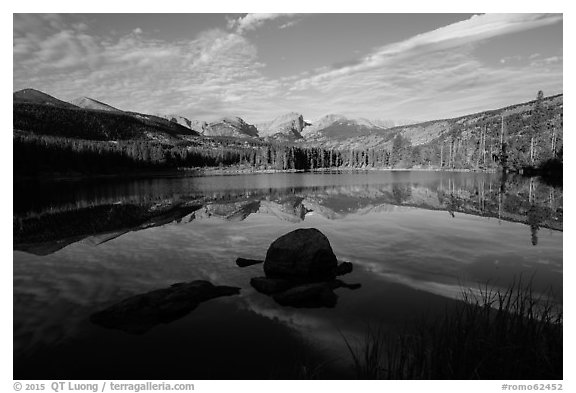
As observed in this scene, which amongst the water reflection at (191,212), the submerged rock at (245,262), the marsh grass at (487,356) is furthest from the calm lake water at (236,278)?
the marsh grass at (487,356)

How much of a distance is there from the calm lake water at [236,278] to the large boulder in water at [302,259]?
0.97 metres

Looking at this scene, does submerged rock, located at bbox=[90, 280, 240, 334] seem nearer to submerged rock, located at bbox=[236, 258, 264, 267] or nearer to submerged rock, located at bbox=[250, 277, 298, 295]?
submerged rock, located at bbox=[250, 277, 298, 295]

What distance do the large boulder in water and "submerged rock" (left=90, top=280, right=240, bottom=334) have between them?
3322 millimetres

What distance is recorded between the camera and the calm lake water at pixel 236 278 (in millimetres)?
10711

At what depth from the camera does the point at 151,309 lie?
530 inches

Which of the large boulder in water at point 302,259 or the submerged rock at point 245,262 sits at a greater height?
the large boulder in water at point 302,259

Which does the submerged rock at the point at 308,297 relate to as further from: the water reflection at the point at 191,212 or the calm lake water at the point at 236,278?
the water reflection at the point at 191,212

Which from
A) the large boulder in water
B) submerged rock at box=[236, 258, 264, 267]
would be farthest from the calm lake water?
the large boulder in water

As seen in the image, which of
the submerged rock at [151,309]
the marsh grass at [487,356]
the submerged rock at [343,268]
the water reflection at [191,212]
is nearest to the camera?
the marsh grass at [487,356]

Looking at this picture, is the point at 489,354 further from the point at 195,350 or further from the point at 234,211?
the point at 234,211

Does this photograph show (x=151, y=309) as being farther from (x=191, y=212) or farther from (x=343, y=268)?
(x=191, y=212)

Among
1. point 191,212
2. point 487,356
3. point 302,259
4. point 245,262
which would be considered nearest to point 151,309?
point 302,259
